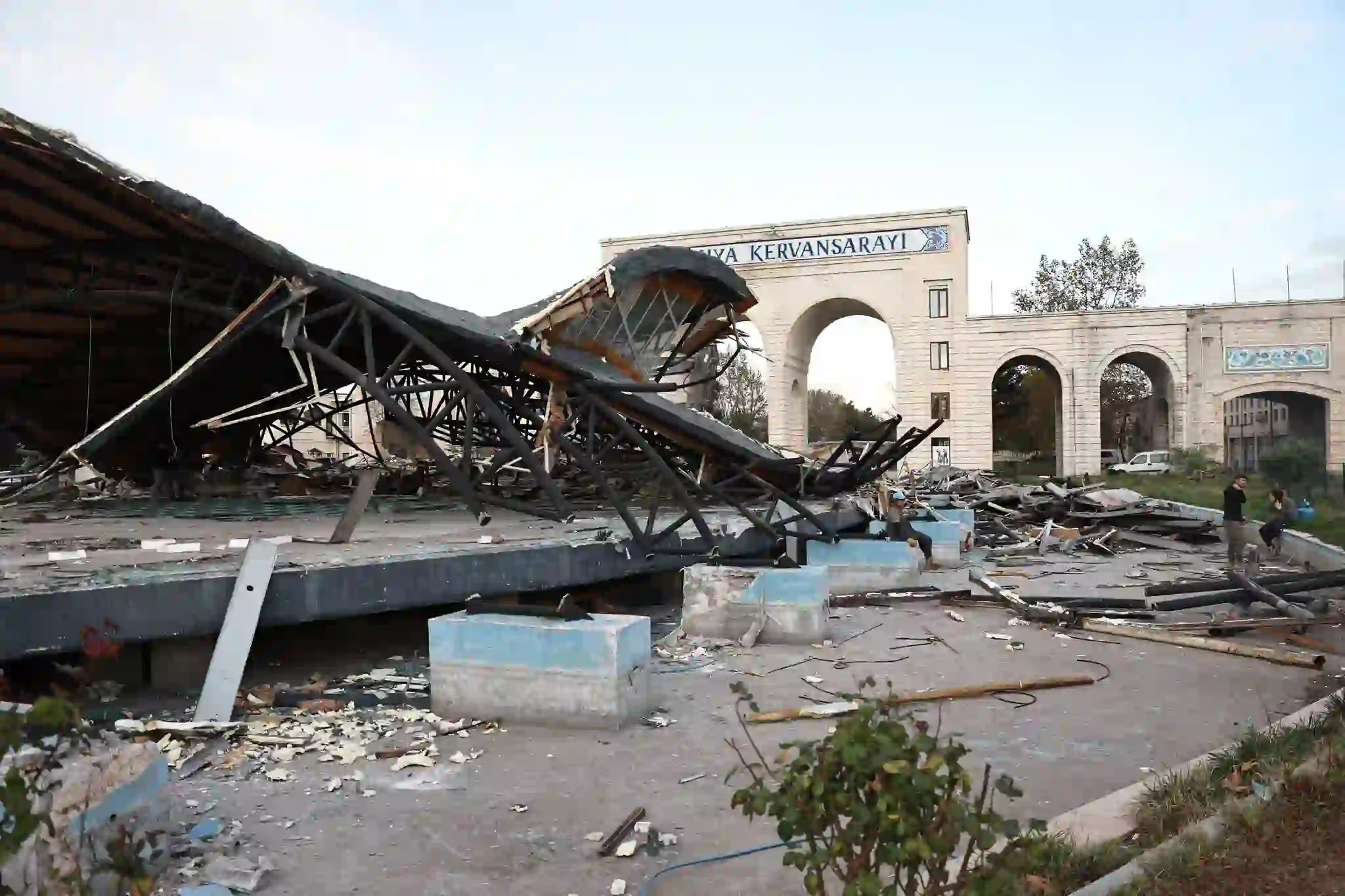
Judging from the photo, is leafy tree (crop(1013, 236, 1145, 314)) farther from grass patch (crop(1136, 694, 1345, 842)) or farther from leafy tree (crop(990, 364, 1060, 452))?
grass patch (crop(1136, 694, 1345, 842))

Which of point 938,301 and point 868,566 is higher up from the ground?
point 938,301

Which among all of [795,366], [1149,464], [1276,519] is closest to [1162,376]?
[1149,464]

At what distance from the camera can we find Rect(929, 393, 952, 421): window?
4497cm

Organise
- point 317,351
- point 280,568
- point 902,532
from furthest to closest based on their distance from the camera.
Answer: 1. point 902,532
2. point 317,351
3. point 280,568

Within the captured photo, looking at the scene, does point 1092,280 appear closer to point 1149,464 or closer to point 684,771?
point 1149,464

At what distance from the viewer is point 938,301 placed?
4459cm

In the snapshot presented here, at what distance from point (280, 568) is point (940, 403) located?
41060 mm

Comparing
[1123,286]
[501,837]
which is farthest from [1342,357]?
[501,837]

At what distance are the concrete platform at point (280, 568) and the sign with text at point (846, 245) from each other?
33.0 metres

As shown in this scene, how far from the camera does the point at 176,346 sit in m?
15.3

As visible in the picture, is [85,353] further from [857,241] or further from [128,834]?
[857,241]

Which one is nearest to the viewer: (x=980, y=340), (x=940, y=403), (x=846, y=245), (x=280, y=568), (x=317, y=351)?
(x=280, y=568)

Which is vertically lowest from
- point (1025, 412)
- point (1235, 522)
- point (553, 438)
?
point (1235, 522)

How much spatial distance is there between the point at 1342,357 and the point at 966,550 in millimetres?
31780
